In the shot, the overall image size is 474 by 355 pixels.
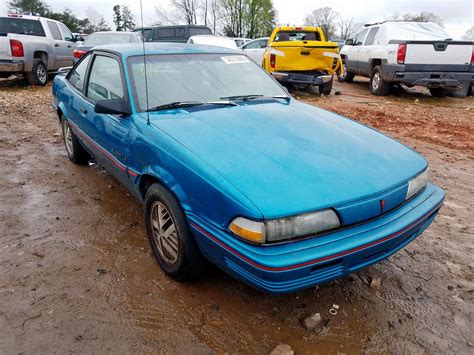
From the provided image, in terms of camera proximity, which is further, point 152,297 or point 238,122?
point 238,122

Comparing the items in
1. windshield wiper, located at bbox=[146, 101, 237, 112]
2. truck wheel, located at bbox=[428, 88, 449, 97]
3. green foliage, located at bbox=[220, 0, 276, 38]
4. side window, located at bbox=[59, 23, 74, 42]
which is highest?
green foliage, located at bbox=[220, 0, 276, 38]

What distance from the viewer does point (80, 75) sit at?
13.1 ft

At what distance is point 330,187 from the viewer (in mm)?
1966

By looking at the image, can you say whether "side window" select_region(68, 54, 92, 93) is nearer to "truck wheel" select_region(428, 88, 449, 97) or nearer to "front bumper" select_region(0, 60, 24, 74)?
"front bumper" select_region(0, 60, 24, 74)

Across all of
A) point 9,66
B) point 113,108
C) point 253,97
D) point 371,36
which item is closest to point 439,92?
point 371,36

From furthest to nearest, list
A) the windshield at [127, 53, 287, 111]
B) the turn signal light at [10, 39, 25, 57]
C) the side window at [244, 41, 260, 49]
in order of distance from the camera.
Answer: the side window at [244, 41, 260, 49] → the turn signal light at [10, 39, 25, 57] → the windshield at [127, 53, 287, 111]

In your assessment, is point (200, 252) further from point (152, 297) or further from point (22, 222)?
point (22, 222)

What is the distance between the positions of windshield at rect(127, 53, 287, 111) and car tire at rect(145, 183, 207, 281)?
0.76m

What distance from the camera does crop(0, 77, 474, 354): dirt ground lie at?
202 centimetres

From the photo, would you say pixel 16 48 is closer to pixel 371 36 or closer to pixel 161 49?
pixel 161 49

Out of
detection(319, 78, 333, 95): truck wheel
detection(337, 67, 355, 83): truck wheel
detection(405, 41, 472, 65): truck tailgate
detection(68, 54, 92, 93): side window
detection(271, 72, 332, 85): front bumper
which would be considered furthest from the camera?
detection(337, 67, 355, 83): truck wheel

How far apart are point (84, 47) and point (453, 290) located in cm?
1018

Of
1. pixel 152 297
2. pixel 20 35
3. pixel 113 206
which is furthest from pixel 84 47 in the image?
pixel 152 297

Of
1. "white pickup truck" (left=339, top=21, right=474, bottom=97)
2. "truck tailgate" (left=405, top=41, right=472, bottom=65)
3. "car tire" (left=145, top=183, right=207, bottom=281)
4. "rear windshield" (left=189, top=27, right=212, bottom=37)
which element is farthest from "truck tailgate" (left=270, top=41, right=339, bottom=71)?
"car tire" (left=145, top=183, right=207, bottom=281)
